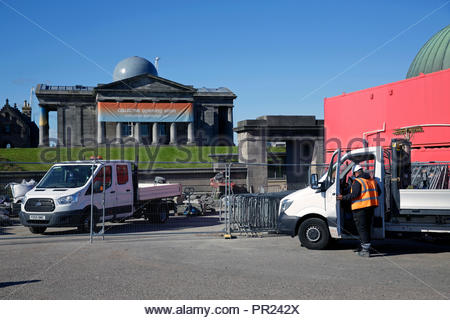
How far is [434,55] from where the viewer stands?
31922 millimetres

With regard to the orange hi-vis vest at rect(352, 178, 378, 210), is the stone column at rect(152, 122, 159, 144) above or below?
above

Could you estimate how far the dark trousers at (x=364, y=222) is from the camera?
28.9 ft

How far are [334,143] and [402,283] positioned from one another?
623 inches

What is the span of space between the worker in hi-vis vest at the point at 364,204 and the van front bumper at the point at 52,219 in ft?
23.3

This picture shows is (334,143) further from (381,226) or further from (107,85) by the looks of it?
(107,85)

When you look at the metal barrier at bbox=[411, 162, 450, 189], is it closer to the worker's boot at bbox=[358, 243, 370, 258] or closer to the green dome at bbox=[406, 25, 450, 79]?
the worker's boot at bbox=[358, 243, 370, 258]

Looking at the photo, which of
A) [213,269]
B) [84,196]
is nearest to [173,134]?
[84,196]

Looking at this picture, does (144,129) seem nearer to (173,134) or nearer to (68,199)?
(173,134)

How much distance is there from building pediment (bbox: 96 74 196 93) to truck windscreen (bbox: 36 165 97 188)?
44860mm

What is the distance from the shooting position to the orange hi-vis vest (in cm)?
876

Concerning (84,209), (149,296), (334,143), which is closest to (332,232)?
(149,296)

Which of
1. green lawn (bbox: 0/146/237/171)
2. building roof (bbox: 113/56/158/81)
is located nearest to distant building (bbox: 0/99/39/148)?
building roof (bbox: 113/56/158/81)

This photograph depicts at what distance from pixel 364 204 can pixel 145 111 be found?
50425 mm

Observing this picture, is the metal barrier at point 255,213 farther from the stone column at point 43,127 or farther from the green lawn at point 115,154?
the stone column at point 43,127
